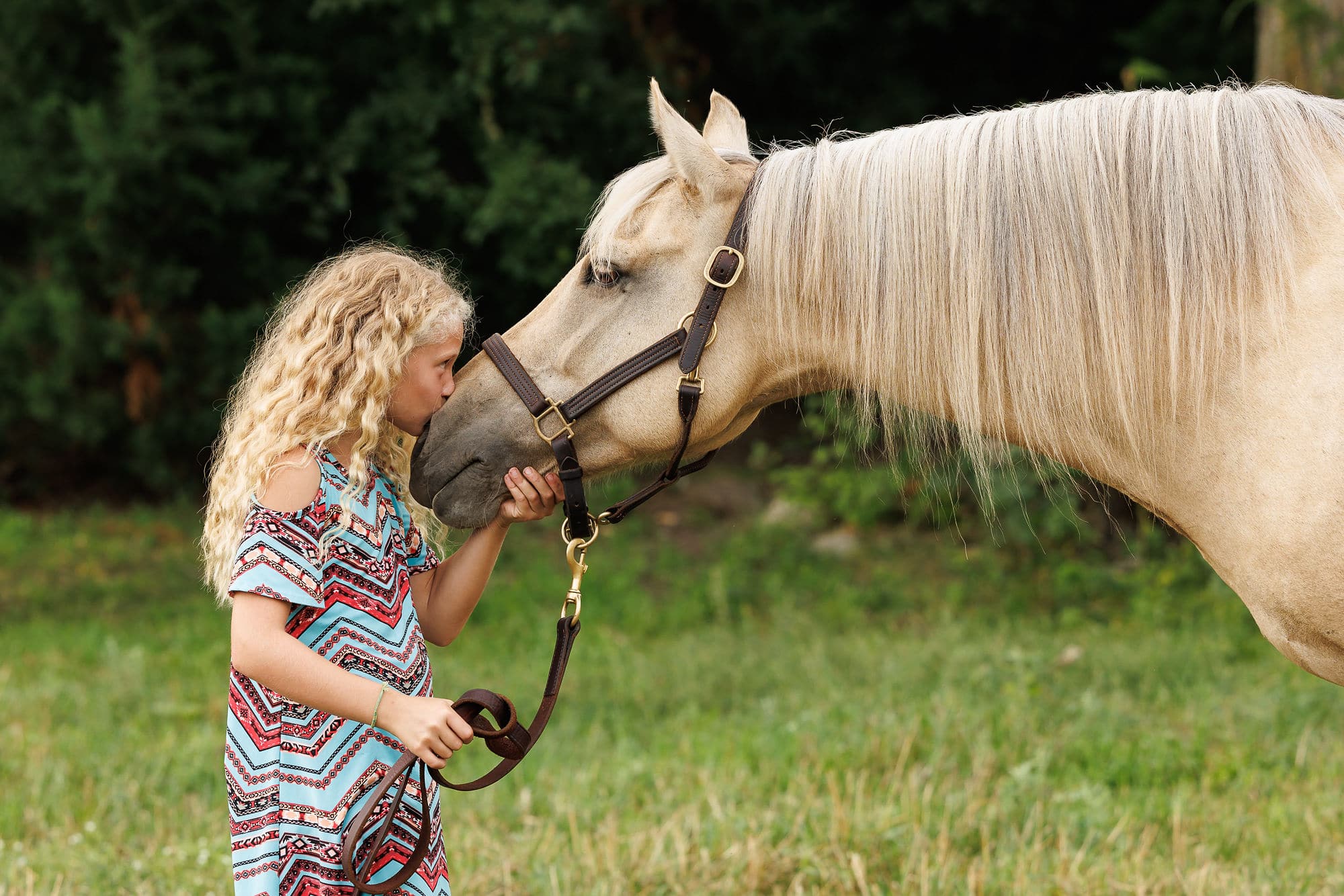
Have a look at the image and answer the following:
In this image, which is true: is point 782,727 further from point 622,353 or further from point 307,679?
point 307,679

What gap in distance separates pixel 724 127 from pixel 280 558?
4.32 ft

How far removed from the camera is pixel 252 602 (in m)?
1.80

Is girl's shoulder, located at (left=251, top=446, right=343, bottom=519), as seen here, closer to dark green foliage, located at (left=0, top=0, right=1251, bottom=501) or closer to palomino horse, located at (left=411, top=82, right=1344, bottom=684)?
palomino horse, located at (left=411, top=82, right=1344, bottom=684)

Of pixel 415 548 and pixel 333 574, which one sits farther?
pixel 415 548

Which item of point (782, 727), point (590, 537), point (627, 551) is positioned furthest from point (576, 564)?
point (627, 551)

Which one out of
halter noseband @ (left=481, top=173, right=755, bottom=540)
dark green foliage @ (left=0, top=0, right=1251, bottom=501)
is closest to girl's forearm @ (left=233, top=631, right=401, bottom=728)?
halter noseband @ (left=481, top=173, right=755, bottom=540)

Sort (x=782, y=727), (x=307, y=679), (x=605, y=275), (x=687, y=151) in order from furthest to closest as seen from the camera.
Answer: (x=782, y=727) < (x=605, y=275) < (x=687, y=151) < (x=307, y=679)

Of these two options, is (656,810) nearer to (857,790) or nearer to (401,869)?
(857,790)

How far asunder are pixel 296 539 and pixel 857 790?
197cm

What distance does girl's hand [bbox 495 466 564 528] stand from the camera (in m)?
2.17

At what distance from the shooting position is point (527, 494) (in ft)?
7.11

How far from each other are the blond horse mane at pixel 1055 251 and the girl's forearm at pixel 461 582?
1.98ft

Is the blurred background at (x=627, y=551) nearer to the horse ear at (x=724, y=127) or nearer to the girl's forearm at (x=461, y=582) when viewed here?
the horse ear at (x=724, y=127)

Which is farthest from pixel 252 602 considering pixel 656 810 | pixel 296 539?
pixel 656 810
